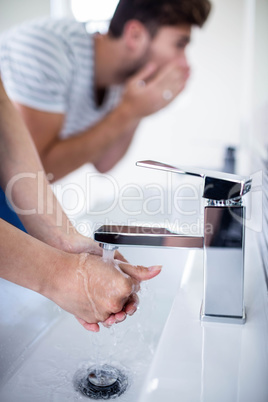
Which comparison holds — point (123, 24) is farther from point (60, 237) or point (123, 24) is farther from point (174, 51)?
point (60, 237)

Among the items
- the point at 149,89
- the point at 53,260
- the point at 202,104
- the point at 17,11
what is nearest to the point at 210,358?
the point at 53,260

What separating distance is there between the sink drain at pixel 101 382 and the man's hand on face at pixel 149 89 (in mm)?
967

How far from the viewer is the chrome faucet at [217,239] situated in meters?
0.29

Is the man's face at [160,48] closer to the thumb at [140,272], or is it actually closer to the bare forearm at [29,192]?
the bare forearm at [29,192]

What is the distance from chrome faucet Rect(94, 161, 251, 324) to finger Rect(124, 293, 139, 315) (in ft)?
0.23

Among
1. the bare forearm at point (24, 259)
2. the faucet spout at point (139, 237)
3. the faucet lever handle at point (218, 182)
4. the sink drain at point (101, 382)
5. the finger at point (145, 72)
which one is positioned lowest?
the sink drain at point (101, 382)

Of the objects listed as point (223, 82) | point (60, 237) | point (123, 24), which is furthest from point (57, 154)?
point (223, 82)

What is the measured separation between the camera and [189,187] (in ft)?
2.73

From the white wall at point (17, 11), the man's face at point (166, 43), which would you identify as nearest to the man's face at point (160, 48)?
the man's face at point (166, 43)

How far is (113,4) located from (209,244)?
148 cm

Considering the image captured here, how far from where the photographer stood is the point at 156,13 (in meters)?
1.22

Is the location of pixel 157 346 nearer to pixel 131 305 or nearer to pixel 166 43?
pixel 131 305

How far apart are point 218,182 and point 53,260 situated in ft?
0.52

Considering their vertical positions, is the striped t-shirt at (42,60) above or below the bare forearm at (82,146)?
above
